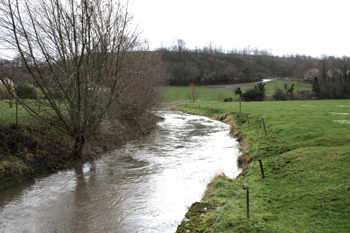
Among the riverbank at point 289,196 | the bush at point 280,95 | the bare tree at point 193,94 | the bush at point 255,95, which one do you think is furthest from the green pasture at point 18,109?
the bush at point 280,95

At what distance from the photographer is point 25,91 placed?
10.2 metres

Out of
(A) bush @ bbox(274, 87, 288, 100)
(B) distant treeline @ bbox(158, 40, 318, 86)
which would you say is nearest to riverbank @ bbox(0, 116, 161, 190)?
(A) bush @ bbox(274, 87, 288, 100)

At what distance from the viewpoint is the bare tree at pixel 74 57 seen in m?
9.18

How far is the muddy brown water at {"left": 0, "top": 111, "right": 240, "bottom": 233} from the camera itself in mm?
6613

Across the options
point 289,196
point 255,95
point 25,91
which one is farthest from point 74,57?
point 255,95

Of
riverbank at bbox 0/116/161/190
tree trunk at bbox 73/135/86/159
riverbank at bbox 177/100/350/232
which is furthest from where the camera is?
tree trunk at bbox 73/135/86/159

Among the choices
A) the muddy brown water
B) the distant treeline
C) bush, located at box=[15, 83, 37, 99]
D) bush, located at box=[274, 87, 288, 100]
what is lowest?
the muddy brown water

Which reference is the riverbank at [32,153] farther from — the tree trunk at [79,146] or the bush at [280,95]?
the bush at [280,95]

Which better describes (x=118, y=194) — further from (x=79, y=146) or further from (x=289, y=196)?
(x=289, y=196)

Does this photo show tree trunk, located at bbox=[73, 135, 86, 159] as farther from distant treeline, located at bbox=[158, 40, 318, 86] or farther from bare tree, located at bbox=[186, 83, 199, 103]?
distant treeline, located at bbox=[158, 40, 318, 86]

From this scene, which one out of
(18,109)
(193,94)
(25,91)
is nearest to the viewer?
(25,91)

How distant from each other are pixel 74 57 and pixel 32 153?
4.48 meters

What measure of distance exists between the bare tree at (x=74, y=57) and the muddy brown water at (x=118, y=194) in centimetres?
225

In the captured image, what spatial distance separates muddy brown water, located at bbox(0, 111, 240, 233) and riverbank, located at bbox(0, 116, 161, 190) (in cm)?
45
